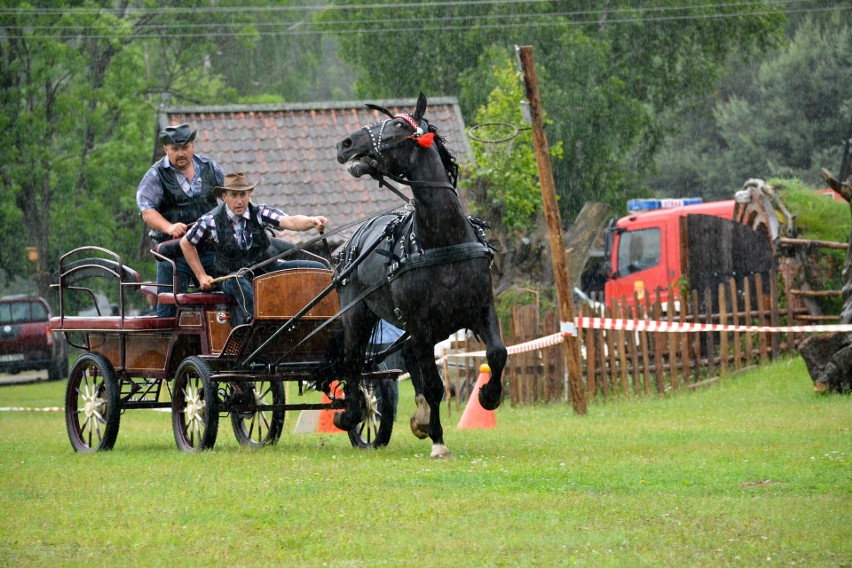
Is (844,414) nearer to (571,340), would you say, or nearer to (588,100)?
(571,340)


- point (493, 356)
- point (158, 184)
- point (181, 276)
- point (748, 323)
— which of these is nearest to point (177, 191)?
point (158, 184)

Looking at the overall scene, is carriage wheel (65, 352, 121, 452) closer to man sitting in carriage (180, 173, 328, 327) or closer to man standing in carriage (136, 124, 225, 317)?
man standing in carriage (136, 124, 225, 317)

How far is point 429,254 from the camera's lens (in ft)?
31.2

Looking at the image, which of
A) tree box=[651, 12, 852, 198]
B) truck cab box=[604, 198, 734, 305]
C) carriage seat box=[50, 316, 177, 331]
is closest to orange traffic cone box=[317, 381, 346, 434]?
carriage seat box=[50, 316, 177, 331]

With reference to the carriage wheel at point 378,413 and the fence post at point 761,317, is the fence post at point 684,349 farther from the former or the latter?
the carriage wheel at point 378,413

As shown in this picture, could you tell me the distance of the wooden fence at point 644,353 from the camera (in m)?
17.5

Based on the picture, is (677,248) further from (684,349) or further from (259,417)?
(259,417)

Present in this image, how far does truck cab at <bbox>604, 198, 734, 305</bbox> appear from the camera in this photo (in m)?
27.5

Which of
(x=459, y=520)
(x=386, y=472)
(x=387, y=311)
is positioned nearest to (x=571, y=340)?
(x=387, y=311)

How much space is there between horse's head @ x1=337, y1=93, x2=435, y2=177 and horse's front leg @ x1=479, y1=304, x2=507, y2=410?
128 cm

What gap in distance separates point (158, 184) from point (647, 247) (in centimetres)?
1821

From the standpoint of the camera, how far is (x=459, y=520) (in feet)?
22.6

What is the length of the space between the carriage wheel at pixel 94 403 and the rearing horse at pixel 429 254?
2844 millimetres

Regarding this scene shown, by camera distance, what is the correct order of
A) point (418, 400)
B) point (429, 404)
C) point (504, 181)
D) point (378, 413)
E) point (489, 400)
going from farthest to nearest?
point (504, 181) → point (378, 413) → point (418, 400) → point (429, 404) → point (489, 400)
